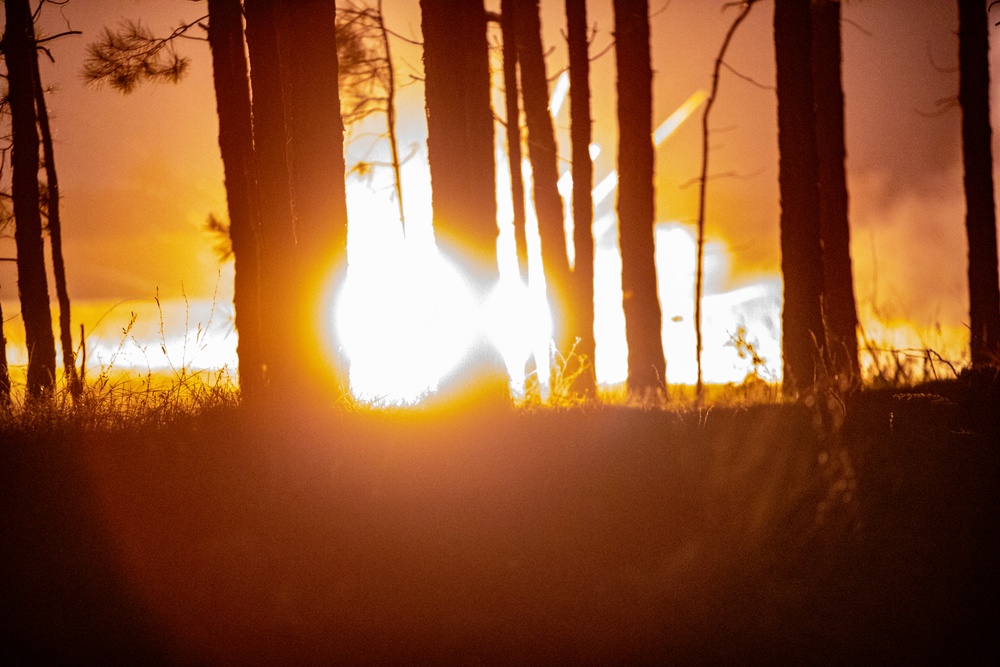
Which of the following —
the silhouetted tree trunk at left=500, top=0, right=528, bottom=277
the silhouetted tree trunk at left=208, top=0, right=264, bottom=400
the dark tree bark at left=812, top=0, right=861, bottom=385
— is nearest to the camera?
the silhouetted tree trunk at left=208, top=0, right=264, bottom=400

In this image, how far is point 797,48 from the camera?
338 inches

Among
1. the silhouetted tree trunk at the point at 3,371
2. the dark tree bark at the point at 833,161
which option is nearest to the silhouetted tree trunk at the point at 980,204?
the dark tree bark at the point at 833,161

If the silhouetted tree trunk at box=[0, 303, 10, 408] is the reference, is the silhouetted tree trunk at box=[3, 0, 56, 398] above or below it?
above

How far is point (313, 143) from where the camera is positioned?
6.21m

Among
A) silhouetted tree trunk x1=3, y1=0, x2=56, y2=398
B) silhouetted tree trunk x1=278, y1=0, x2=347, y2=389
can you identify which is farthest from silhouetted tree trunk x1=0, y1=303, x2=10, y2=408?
silhouetted tree trunk x1=278, y1=0, x2=347, y2=389

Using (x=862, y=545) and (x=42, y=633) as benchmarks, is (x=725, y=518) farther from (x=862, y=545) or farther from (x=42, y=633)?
(x=42, y=633)

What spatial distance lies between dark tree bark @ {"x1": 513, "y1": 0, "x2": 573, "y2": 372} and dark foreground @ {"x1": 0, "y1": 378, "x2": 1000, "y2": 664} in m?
6.30

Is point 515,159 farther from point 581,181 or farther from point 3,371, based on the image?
point 3,371

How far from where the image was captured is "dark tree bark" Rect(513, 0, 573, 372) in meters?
11.4

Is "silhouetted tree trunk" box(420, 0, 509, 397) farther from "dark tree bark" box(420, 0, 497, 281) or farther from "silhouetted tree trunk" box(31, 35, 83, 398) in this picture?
"silhouetted tree trunk" box(31, 35, 83, 398)

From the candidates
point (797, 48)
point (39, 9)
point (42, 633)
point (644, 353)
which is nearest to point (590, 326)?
point (644, 353)

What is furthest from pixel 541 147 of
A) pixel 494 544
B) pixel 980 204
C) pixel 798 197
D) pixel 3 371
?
pixel 494 544

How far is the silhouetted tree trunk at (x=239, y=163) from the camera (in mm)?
9414

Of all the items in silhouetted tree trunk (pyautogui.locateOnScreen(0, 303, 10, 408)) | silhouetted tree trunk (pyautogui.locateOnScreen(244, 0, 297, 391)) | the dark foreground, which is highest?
silhouetted tree trunk (pyautogui.locateOnScreen(244, 0, 297, 391))
